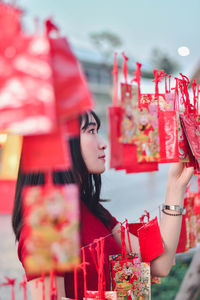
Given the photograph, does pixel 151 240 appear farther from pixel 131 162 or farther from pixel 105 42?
pixel 105 42

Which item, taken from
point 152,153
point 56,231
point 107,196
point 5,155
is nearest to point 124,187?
point 107,196

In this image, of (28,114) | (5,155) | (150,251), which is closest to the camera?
(28,114)

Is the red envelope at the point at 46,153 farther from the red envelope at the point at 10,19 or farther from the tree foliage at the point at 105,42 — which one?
the tree foliage at the point at 105,42

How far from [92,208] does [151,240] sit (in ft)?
0.76

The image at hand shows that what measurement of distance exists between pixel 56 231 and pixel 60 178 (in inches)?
A: 16.7

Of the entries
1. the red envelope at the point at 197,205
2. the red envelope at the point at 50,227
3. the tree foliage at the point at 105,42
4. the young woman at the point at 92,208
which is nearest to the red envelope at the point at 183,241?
the red envelope at the point at 197,205

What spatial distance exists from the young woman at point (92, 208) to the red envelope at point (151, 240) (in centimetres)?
4

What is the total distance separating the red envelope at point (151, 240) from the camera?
1272mm

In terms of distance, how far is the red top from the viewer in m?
1.12

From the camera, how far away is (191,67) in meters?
2.04

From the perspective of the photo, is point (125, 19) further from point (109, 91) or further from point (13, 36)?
point (13, 36)

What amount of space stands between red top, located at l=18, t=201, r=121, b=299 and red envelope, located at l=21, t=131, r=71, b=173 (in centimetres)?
45

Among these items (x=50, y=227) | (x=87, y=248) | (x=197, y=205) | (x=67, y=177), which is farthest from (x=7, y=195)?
(x=197, y=205)

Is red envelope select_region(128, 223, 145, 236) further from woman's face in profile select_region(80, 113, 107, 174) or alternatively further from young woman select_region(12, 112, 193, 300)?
woman's face in profile select_region(80, 113, 107, 174)
